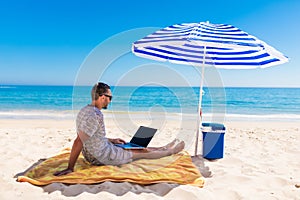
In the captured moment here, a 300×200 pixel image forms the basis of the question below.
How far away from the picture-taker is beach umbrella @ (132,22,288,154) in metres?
3.47

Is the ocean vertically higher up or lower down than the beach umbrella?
lower down

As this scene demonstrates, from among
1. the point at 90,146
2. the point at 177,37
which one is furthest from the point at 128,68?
the point at 90,146

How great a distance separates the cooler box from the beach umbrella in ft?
0.63

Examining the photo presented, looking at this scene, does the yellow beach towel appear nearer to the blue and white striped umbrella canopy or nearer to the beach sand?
the beach sand

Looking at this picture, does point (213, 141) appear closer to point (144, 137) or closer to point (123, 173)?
point (144, 137)

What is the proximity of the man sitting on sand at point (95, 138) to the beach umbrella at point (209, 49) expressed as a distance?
938 mm

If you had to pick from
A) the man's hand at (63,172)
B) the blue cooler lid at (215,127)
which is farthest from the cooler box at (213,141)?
the man's hand at (63,172)

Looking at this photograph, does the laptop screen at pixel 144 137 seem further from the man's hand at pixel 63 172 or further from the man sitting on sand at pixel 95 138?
the man's hand at pixel 63 172

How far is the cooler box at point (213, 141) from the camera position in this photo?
13.6ft

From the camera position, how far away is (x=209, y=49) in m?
4.73

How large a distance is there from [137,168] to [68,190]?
2.90 ft

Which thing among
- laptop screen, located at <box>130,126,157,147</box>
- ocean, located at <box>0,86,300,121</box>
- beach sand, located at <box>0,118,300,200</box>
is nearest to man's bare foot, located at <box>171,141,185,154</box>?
beach sand, located at <box>0,118,300,200</box>

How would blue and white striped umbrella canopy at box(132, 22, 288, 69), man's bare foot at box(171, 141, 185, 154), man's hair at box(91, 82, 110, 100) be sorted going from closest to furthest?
man's hair at box(91, 82, 110, 100)
blue and white striped umbrella canopy at box(132, 22, 288, 69)
man's bare foot at box(171, 141, 185, 154)

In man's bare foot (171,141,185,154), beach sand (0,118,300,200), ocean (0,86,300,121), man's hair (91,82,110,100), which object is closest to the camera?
beach sand (0,118,300,200)
